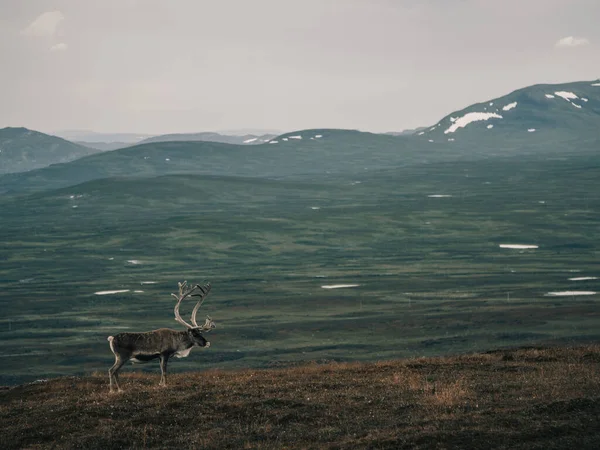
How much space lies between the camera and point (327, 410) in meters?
26.6

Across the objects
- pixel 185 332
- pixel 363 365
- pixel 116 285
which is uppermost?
pixel 185 332

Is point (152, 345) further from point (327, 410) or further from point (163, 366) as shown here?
point (327, 410)

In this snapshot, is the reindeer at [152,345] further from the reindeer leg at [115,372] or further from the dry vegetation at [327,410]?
the dry vegetation at [327,410]

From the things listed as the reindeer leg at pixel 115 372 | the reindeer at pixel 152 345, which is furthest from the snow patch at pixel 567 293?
the reindeer leg at pixel 115 372

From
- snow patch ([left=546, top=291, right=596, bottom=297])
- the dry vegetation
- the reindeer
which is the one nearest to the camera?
the dry vegetation

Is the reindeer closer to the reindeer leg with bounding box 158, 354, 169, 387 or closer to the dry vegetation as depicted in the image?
the reindeer leg with bounding box 158, 354, 169, 387

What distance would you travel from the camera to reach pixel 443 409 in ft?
84.9

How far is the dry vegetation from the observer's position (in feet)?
75.9

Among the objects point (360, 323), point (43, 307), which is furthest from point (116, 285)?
point (360, 323)

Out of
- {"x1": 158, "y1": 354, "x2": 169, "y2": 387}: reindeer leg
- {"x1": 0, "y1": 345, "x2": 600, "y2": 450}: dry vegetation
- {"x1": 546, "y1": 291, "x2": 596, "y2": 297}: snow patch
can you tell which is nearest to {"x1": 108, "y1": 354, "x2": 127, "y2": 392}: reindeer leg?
{"x1": 0, "y1": 345, "x2": 600, "y2": 450}: dry vegetation

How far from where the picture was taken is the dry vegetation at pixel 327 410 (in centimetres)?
2314

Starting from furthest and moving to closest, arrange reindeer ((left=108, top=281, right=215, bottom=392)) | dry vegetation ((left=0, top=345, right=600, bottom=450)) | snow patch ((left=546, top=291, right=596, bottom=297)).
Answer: snow patch ((left=546, top=291, right=596, bottom=297))
reindeer ((left=108, top=281, right=215, bottom=392))
dry vegetation ((left=0, top=345, right=600, bottom=450))

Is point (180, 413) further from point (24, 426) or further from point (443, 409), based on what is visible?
point (443, 409)

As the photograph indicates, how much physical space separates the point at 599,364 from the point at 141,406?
637 inches
